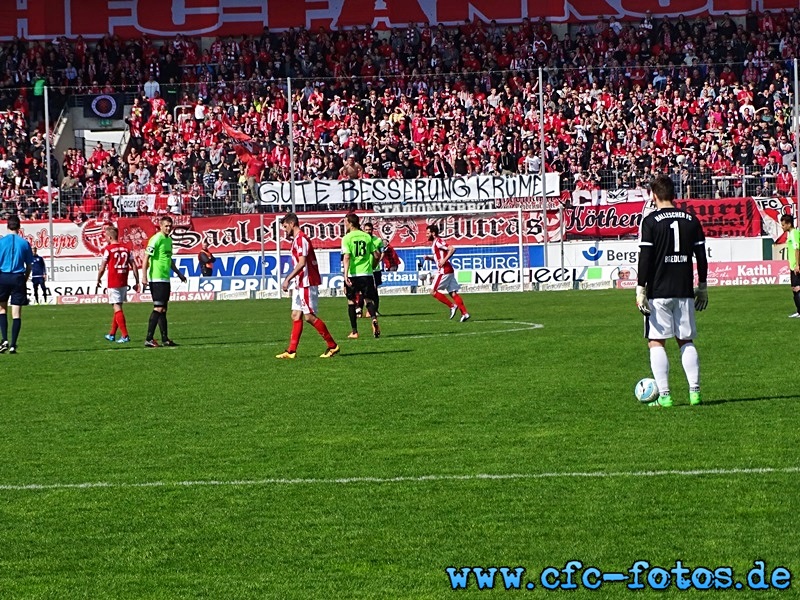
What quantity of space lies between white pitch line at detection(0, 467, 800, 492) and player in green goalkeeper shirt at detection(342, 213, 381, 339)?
13219 millimetres

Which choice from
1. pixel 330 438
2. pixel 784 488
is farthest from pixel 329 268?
pixel 784 488

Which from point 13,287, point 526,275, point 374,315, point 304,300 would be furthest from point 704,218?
point 13,287

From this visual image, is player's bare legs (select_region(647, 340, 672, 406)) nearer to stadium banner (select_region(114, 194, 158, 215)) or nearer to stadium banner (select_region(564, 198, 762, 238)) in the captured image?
stadium banner (select_region(564, 198, 762, 238))

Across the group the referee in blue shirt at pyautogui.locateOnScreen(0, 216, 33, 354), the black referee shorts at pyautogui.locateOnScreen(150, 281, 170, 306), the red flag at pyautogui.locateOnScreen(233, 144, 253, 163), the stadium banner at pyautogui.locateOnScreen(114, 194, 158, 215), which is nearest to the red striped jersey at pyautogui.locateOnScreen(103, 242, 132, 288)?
the black referee shorts at pyautogui.locateOnScreen(150, 281, 170, 306)

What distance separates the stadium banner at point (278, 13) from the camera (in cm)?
5428

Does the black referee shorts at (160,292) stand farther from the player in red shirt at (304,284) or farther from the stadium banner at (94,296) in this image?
the stadium banner at (94,296)

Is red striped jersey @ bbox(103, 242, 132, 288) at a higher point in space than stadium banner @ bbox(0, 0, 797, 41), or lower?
lower

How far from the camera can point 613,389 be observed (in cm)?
1380

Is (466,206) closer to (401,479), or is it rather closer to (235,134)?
(235,134)

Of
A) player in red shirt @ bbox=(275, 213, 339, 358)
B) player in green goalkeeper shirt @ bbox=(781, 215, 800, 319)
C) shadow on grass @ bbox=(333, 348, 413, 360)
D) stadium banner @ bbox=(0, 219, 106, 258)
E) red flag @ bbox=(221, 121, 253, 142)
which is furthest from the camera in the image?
red flag @ bbox=(221, 121, 253, 142)

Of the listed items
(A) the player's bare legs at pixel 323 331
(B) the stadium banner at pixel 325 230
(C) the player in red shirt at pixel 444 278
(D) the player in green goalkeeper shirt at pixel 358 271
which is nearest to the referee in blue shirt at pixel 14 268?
(A) the player's bare legs at pixel 323 331

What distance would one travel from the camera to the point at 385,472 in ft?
30.3

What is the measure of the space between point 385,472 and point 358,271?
45.7ft

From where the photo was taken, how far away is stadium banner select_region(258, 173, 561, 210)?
129 feet
